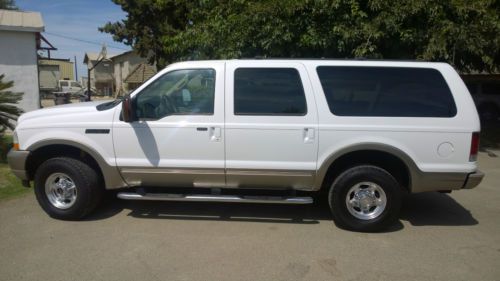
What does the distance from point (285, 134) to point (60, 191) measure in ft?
9.39

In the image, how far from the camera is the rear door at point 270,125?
468 centimetres

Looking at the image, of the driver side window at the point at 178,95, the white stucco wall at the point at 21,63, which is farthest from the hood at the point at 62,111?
the white stucco wall at the point at 21,63

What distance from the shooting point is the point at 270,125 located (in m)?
4.68

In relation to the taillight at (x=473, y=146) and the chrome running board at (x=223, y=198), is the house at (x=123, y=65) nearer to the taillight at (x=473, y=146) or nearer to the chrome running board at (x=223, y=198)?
the chrome running board at (x=223, y=198)

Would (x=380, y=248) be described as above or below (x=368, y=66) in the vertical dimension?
below

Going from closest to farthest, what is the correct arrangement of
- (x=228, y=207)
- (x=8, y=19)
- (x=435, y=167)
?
(x=435, y=167)
(x=228, y=207)
(x=8, y=19)

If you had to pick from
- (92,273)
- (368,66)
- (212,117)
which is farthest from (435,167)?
(92,273)

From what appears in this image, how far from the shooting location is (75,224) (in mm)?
4988

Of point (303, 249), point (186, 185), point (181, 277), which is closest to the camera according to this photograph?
point (181, 277)

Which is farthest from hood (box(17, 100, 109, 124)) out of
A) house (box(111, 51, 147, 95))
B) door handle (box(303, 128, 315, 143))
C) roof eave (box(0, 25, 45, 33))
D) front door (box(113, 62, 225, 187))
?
house (box(111, 51, 147, 95))

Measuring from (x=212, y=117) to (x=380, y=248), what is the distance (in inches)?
91.7

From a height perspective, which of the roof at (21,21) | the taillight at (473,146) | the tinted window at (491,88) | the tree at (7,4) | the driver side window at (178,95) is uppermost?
the tree at (7,4)

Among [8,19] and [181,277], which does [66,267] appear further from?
[8,19]

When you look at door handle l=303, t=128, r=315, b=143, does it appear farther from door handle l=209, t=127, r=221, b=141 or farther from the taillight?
the taillight
